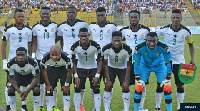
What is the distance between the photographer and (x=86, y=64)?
7.40 meters

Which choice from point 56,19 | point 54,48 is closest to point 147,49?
point 54,48

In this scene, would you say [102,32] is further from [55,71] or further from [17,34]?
[17,34]

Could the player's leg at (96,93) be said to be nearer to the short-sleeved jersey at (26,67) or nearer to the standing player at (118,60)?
the standing player at (118,60)

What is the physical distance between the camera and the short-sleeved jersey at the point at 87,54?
7117 millimetres

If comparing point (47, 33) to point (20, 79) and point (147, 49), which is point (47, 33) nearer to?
point (20, 79)

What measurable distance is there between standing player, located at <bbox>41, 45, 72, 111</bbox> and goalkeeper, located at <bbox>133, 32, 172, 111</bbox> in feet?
5.11

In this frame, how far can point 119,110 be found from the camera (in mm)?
7969

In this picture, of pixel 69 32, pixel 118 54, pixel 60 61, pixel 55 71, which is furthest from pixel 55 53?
pixel 118 54

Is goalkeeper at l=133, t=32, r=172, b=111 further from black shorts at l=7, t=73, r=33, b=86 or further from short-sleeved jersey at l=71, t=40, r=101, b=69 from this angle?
black shorts at l=7, t=73, r=33, b=86

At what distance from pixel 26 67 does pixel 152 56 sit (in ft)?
9.37

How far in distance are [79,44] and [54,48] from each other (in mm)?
635

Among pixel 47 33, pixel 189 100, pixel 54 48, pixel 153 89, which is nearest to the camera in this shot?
pixel 54 48

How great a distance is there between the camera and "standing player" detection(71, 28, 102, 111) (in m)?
7.00

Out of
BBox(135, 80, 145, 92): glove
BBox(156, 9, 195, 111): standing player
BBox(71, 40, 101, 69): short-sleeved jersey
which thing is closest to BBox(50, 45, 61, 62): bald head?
BBox(71, 40, 101, 69): short-sleeved jersey
